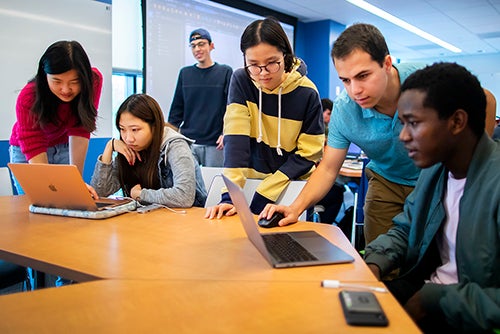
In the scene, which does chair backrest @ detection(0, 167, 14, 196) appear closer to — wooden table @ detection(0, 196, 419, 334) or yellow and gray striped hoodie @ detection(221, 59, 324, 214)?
wooden table @ detection(0, 196, 419, 334)

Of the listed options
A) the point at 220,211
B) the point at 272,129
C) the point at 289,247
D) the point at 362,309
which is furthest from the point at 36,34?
the point at 362,309

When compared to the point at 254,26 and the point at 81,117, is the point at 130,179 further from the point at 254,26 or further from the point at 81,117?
the point at 254,26

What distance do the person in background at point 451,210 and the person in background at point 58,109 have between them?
4.91 ft

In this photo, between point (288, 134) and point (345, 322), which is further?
point (288, 134)

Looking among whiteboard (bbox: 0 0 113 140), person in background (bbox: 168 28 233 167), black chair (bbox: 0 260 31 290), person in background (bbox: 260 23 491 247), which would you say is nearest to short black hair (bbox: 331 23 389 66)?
person in background (bbox: 260 23 491 247)

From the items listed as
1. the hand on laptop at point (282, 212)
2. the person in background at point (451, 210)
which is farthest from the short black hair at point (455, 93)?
the hand on laptop at point (282, 212)

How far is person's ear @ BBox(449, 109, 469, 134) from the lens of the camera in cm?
109

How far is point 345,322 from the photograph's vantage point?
79cm

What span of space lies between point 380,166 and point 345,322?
1139 mm

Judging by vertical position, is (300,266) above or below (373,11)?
below

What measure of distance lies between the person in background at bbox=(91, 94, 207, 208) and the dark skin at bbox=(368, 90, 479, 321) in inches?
38.1

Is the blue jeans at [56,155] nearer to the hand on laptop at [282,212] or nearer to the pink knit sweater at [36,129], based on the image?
the pink knit sweater at [36,129]

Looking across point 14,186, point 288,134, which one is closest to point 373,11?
point 288,134

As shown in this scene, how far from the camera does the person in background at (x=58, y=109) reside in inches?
76.7
